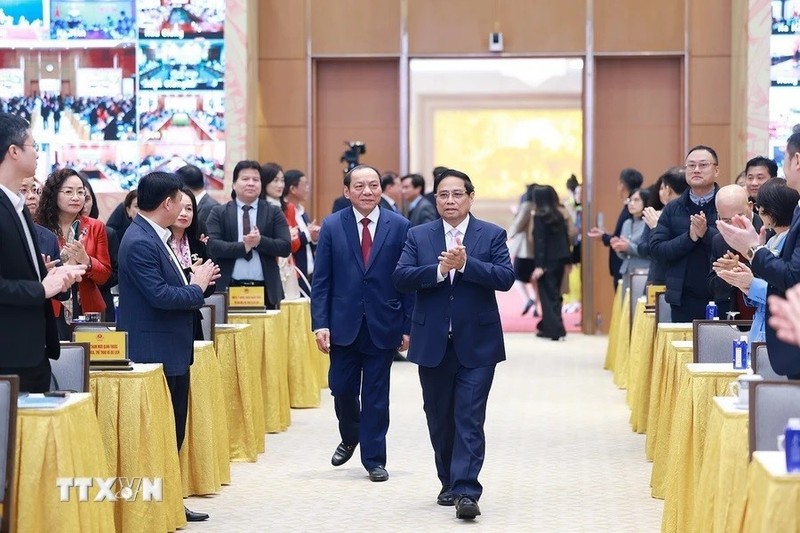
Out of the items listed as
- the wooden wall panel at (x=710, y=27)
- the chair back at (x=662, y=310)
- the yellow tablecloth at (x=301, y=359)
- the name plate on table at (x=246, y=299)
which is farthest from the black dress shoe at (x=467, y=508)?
the wooden wall panel at (x=710, y=27)

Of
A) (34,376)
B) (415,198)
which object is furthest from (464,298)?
(415,198)

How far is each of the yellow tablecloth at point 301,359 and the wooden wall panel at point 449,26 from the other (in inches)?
192

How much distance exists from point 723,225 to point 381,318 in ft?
7.52

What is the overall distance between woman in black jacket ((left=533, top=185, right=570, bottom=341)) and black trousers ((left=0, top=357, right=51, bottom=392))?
945cm

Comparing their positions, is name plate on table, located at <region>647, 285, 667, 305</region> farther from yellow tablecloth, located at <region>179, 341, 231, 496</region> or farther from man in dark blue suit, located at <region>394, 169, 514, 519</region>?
yellow tablecloth, located at <region>179, 341, 231, 496</region>

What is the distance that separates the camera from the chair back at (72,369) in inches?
191

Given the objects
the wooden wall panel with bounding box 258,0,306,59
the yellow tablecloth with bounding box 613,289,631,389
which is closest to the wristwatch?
the yellow tablecloth with bounding box 613,289,631,389

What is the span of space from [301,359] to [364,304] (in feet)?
8.62

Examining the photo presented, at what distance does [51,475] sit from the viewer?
419 centimetres

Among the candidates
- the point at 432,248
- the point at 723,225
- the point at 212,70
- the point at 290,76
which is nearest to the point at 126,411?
the point at 432,248

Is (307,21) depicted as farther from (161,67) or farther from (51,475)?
(51,475)

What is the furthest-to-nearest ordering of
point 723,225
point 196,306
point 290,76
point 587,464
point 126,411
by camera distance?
point 290,76 < point 587,464 < point 196,306 < point 126,411 < point 723,225

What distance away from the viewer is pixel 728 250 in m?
6.46

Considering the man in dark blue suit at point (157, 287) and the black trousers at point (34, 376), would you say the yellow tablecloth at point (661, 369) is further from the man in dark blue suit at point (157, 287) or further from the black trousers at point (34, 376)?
the black trousers at point (34, 376)
